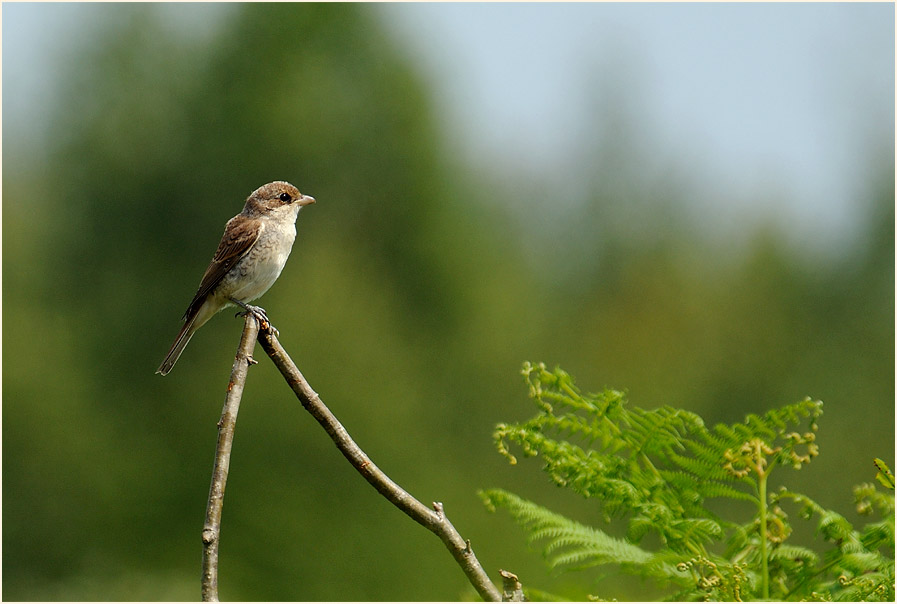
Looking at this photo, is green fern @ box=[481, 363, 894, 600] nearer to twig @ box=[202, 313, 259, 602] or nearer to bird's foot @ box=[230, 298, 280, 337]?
twig @ box=[202, 313, 259, 602]

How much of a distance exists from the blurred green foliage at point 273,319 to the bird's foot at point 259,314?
634 inches

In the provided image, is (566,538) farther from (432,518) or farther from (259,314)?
(259,314)

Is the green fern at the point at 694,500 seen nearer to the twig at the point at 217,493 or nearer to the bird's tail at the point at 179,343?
the twig at the point at 217,493

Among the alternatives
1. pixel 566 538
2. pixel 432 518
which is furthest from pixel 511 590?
pixel 566 538

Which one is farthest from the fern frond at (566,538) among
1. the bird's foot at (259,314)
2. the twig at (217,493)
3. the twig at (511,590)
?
the twig at (217,493)

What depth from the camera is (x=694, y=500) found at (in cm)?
265

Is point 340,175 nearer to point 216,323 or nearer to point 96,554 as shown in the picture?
point 216,323

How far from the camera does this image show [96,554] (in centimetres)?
2634

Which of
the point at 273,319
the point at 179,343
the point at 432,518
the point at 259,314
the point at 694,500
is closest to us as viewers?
the point at 432,518

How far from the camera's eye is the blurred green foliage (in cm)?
2262

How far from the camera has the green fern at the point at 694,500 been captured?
2.35 m

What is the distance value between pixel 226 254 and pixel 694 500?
3.71 metres

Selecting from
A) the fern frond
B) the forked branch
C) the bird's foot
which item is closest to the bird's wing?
the bird's foot

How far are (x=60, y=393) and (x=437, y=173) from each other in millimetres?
12679
